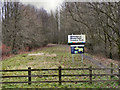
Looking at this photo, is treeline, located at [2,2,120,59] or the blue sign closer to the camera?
the blue sign

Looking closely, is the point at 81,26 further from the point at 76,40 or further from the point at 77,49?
the point at 77,49

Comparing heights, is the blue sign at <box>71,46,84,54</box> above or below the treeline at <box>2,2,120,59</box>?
below

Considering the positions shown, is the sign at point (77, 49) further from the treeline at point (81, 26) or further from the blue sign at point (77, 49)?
the treeline at point (81, 26)

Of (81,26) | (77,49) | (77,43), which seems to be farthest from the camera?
(81,26)

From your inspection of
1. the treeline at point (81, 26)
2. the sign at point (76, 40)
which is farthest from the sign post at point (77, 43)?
the treeline at point (81, 26)

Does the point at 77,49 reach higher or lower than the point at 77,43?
lower

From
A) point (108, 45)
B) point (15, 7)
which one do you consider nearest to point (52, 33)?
point (15, 7)

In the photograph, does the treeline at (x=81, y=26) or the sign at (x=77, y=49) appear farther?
the treeline at (x=81, y=26)

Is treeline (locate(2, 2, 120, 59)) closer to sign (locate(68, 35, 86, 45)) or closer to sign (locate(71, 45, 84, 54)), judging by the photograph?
sign (locate(68, 35, 86, 45))

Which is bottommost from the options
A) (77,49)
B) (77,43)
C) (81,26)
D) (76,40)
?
(77,49)

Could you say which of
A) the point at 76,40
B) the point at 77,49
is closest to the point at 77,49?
the point at 77,49

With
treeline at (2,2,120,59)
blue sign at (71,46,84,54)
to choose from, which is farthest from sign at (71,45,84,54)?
treeline at (2,2,120,59)

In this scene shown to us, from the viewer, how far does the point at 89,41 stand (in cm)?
2416

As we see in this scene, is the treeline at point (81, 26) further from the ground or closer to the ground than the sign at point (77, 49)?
further from the ground
